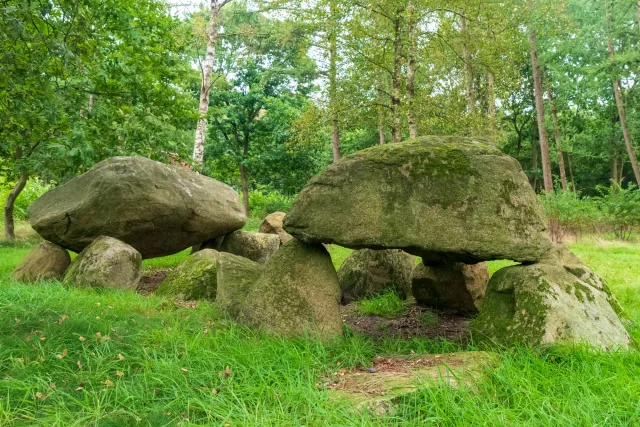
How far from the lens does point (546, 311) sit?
13.1ft

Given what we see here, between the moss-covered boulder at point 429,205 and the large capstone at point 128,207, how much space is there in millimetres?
3281

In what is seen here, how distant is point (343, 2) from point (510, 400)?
10218mm

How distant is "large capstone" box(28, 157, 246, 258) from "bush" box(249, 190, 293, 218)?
14.1 m

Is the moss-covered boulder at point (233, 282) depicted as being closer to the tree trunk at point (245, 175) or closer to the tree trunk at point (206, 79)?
the tree trunk at point (206, 79)

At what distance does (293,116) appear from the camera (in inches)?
834

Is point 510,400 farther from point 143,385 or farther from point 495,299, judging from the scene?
point 143,385

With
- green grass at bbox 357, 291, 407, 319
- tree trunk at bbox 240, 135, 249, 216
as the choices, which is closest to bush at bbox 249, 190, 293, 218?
tree trunk at bbox 240, 135, 249, 216

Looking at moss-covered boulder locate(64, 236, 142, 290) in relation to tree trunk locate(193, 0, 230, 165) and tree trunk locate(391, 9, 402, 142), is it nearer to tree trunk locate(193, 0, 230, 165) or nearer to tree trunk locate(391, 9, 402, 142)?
tree trunk locate(193, 0, 230, 165)

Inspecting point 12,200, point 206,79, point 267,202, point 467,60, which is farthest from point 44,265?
point 267,202

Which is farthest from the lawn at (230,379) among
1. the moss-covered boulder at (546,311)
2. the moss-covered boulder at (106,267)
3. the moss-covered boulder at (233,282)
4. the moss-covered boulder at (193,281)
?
the moss-covered boulder at (106,267)

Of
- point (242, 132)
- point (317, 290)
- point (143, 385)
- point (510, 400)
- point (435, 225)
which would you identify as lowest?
point (510, 400)

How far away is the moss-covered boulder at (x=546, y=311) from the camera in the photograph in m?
3.94

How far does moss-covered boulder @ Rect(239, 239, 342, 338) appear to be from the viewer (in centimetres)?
470

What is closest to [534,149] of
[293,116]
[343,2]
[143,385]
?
[293,116]
